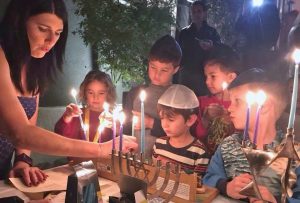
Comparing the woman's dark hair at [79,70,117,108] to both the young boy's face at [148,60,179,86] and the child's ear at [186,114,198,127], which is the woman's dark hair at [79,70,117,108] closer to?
the young boy's face at [148,60,179,86]

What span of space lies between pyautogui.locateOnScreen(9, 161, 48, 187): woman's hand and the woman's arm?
0.19 metres

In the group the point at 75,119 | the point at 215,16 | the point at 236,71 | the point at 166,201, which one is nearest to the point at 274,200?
the point at 166,201

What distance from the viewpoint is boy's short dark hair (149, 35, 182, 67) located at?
241 centimetres

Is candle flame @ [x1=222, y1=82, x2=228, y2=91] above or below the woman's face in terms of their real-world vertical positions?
below

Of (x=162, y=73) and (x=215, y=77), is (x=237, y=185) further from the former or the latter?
(x=162, y=73)

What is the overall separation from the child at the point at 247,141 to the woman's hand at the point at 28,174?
1.06 metres

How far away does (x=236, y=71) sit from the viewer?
2.11 meters

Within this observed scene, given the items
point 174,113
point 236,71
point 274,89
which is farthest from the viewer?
point 174,113

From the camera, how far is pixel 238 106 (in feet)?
6.70

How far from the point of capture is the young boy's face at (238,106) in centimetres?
201

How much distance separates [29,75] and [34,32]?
34 cm

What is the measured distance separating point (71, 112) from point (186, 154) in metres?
1.04

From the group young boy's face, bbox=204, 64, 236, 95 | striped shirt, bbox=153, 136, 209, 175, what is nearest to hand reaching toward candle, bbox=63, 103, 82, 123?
striped shirt, bbox=153, 136, 209, 175

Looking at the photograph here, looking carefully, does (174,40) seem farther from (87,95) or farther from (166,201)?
(166,201)
